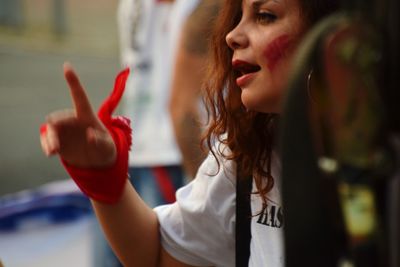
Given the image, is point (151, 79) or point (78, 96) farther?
point (151, 79)

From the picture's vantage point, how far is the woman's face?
1.50 metres

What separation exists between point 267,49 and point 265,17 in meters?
0.08

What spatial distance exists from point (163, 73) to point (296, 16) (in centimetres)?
Answer: 170

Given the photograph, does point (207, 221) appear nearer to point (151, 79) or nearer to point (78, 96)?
point (78, 96)

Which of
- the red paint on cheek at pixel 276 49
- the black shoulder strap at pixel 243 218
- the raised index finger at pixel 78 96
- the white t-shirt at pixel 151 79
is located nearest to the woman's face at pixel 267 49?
the red paint on cheek at pixel 276 49

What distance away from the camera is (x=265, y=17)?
1551 millimetres

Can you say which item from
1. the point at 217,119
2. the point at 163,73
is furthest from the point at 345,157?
the point at 163,73

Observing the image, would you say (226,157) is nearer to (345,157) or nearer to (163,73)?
(345,157)

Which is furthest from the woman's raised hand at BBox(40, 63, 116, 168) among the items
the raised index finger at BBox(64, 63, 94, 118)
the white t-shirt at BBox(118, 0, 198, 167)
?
the white t-shirt at BBox(118, 0, 198, 167)

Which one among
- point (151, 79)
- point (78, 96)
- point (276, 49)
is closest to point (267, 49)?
point (276, 49)

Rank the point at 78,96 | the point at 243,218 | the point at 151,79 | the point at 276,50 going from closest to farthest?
the point at 78,96
the point at 276,50
the point at 243,218
the point at 151,79

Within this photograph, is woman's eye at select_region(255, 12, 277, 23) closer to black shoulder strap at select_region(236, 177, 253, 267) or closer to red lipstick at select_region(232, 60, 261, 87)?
red lipstick at select_region(232, 60, 261, 87)

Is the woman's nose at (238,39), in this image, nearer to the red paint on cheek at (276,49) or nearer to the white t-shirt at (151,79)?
the red paint on cheek at (276,49)

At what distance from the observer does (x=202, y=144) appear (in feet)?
6.29
